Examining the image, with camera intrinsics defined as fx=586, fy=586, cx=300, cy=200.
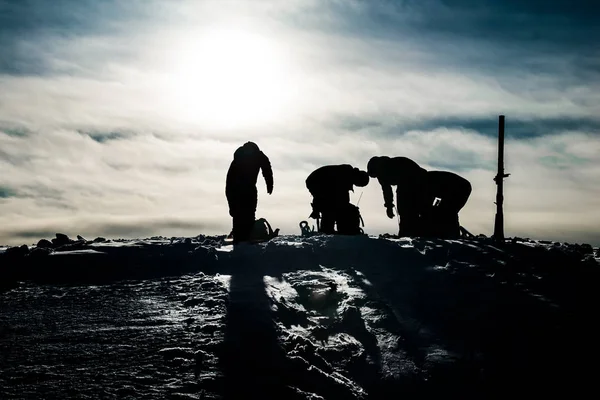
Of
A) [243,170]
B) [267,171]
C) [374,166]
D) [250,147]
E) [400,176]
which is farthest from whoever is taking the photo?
[374,166]

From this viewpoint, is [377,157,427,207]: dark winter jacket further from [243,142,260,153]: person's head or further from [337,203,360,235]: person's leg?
[243,142,260,153]: person's head

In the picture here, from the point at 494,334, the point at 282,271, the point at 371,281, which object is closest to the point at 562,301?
the point at 494,334

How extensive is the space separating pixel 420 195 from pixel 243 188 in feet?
19.2

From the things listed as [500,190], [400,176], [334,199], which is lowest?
[334,199]

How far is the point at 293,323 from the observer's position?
664 cm

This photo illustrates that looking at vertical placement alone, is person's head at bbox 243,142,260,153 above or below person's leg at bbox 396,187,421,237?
above

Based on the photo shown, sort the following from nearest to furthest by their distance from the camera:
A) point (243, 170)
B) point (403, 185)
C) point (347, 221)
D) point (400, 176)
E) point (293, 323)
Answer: point (293, 323), point (243, 170), point (347, 221), point (403, 185), point (400, 176)

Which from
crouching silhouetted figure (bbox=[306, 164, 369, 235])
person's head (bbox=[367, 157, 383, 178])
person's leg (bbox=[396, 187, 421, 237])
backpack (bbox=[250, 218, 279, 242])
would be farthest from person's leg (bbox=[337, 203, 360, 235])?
backpack (bbox=[250, 218, 279, 242])

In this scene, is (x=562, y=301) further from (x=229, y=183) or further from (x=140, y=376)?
(x=229, y=183)

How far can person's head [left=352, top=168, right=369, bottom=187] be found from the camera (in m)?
17.4

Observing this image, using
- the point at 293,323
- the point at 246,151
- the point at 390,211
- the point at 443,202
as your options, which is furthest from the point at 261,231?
the point at 293,323

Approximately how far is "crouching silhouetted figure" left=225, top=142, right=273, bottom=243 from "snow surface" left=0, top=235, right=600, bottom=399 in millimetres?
4726

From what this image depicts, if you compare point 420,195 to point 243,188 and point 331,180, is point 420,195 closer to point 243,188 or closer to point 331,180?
point 331,180

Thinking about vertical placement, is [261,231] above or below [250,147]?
below
